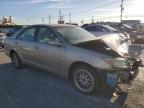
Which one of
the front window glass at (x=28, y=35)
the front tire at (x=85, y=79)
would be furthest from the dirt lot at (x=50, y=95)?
the front window glass at (x=28, y=35)

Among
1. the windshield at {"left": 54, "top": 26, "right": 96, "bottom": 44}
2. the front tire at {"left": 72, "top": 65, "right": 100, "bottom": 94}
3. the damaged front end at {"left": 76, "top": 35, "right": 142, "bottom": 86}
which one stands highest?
the windshield at {"left": 54, "top": 26, "right": 96, "bottom": 44}

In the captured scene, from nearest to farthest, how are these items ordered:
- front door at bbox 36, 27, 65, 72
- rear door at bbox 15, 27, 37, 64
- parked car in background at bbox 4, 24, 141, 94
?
parked car in background at bbox 4, 24, 141, 94 → front door at bbox 36, 27, 65, 72 → rear door at bbox 15, 27, 37, 64

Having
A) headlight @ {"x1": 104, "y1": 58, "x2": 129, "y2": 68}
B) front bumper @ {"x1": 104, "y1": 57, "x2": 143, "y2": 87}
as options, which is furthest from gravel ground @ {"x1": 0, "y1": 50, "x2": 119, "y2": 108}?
headlight @ {"x1": 104, "y1": 58, "x2": 129, "y2": 68}

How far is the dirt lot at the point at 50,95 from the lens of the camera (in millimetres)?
4710

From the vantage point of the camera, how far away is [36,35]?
6.73 metres

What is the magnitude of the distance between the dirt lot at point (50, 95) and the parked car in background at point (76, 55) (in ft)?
1.08

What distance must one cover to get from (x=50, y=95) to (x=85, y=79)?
867mm

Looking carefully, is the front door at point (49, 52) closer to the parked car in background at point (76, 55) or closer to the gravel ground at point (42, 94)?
the parked car in background at point (76, 55)

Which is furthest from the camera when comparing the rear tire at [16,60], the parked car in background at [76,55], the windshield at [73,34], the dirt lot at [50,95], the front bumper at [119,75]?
the rear tire at [16,60]

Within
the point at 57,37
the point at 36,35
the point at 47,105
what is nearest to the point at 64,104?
the point at 47,105

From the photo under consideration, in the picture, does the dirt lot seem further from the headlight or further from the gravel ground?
the headlight

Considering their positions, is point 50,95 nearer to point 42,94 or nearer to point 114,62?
point 42,94

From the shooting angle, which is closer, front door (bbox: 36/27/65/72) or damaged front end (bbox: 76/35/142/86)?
damaged front end (bbox: 76/35/142/86)

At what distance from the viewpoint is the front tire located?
16.6 feet
